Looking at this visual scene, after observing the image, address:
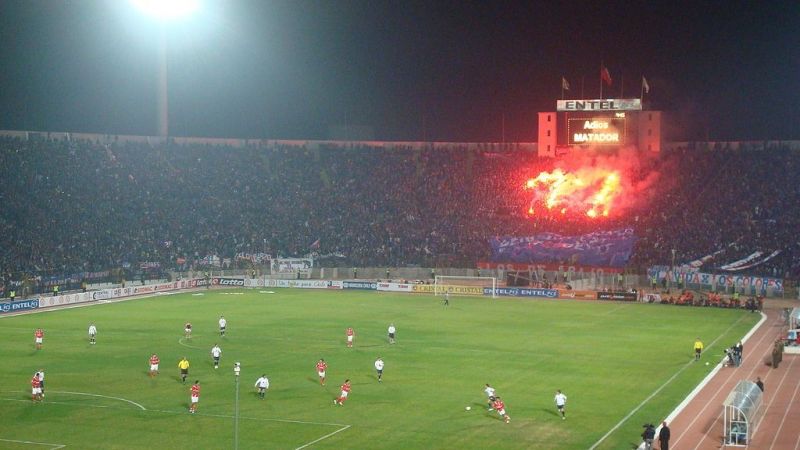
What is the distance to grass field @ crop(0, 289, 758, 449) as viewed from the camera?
111 feet

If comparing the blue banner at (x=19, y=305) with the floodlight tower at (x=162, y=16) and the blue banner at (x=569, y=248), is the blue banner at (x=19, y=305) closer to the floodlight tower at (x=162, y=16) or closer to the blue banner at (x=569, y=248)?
the floodlight tower at (x=162, y=16)

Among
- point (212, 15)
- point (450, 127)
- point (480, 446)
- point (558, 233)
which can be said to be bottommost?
point (480, 446)

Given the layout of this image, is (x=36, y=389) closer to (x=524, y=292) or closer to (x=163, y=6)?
(x=524, y=292)

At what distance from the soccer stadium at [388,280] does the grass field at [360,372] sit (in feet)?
0.72

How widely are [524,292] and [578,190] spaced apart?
21.3 m

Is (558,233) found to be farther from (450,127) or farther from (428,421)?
(428,421)

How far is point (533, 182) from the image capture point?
102 m

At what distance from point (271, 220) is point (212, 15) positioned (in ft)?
126

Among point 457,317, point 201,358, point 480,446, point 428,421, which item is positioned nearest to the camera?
point 480,446

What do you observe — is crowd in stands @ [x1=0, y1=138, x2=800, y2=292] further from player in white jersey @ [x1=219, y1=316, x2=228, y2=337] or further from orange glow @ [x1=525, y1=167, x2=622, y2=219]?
player in white jersey @ [x1=219, y1=316, x2=228, y2=337]

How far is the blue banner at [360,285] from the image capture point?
87.8m

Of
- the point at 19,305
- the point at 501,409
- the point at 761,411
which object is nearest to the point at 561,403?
the point at 501,409

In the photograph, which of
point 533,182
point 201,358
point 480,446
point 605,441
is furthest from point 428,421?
point 533,182

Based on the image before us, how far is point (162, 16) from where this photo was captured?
305 ft
